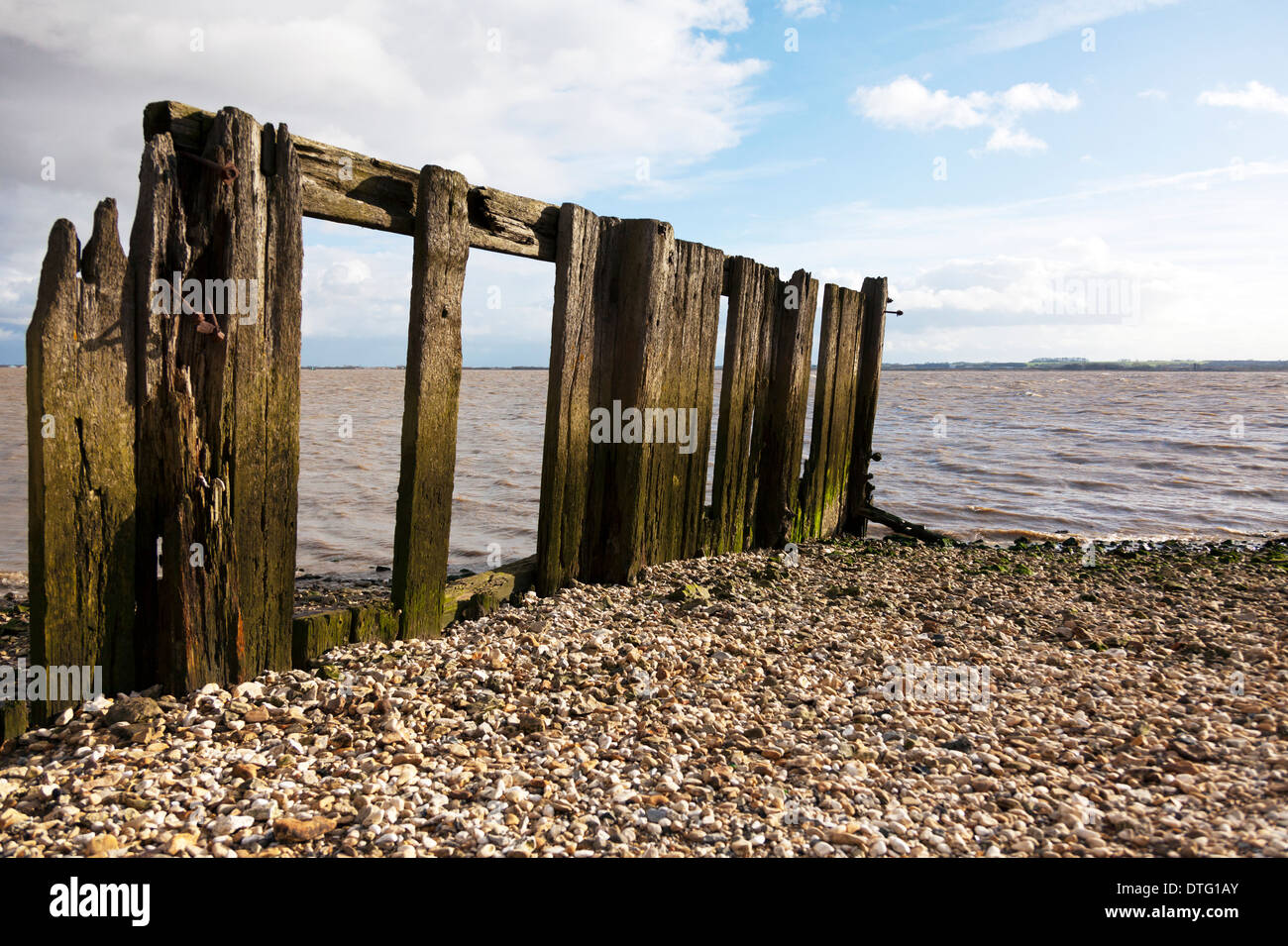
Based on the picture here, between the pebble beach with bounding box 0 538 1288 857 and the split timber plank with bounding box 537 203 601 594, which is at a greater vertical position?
the split timber plank with bounding box 537 203 601 594

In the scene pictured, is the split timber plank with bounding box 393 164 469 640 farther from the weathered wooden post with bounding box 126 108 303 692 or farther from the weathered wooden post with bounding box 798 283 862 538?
the weathered wooden post with bounding box 798 283 862 538

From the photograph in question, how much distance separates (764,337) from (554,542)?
2932 mm

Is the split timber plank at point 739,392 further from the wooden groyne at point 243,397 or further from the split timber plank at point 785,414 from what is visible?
the wooden groyne at point 243,397

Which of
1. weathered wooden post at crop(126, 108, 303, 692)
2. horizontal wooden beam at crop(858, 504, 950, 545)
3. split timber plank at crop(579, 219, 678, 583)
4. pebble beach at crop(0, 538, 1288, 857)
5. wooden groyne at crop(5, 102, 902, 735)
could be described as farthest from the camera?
horizontal wooden beam at crop(858, 504, 950, 545)

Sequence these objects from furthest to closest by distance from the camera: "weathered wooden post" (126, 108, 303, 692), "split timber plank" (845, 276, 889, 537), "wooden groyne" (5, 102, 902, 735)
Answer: "split timber plank" (845, 276, 889, 537) → "weathered wooden post" (126, 108, 303, 692) → "wooden groyne" (5, 102, 902, 735)

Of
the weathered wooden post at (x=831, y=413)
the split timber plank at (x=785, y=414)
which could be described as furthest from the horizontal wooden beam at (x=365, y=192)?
the weathered wooden post at (x=831, y=413)

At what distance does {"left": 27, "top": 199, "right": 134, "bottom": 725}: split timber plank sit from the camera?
3584 mm

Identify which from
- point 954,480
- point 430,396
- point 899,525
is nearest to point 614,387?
point 430,396

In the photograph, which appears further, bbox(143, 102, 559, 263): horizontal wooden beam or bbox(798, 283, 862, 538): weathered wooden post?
bbox(798, 283, 862, 538): weathered wooden post

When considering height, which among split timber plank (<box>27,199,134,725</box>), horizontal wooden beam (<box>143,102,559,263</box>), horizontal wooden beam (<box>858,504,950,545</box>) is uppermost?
horizontal wooden beam (<box>143,102,559,263</box>)

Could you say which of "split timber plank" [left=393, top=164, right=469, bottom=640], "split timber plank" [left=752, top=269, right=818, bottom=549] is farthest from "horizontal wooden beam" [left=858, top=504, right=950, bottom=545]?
"split timber plank" [left=393, top=164, right=469, bottom=640]

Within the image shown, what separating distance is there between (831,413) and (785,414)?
43.5 inches
